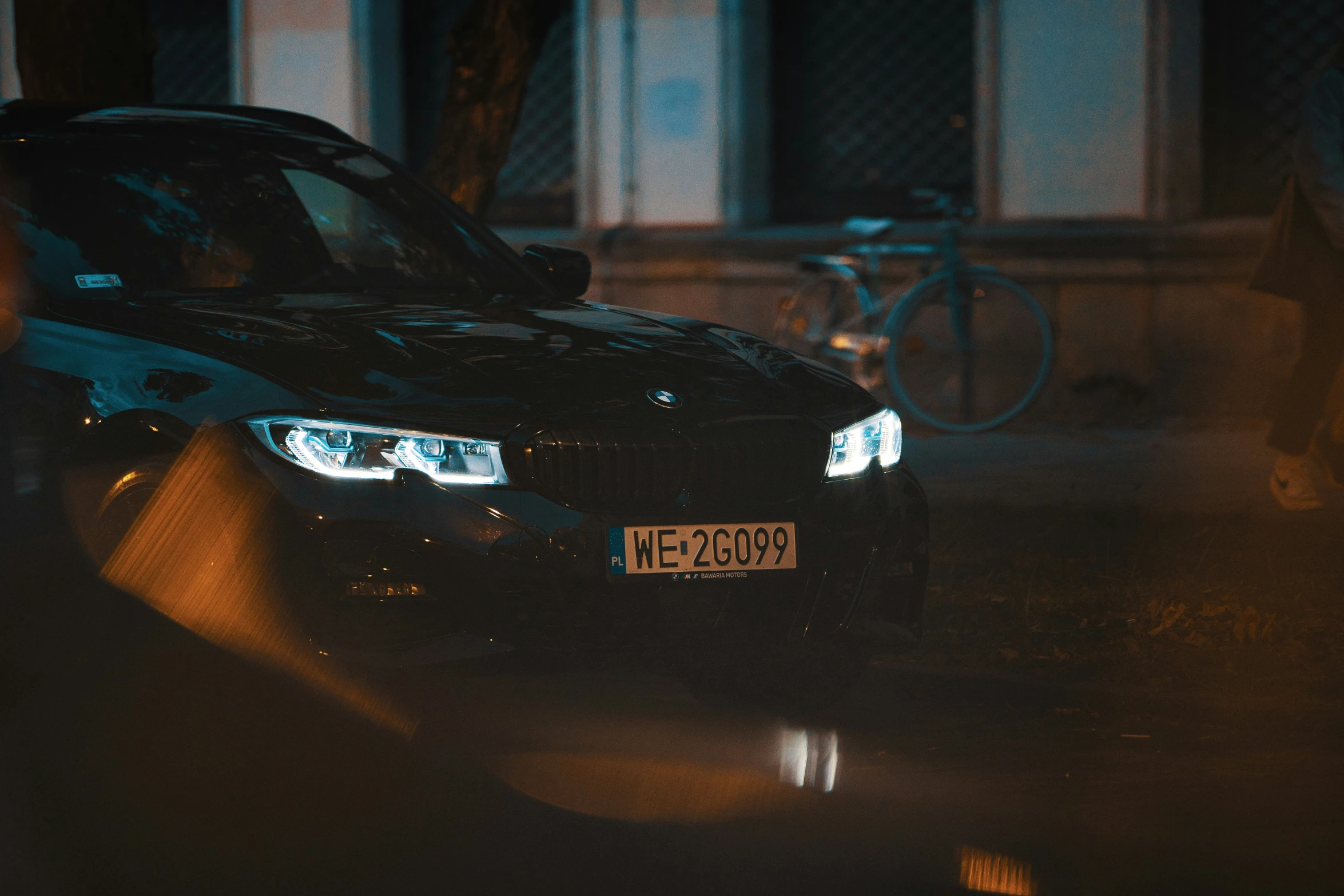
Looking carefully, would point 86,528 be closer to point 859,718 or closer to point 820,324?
point 859,718

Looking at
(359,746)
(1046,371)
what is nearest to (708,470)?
(359,746)

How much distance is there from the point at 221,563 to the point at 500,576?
597 mm

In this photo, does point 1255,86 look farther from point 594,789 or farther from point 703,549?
point 594,789

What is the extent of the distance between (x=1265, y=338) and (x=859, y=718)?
7477 millimetres

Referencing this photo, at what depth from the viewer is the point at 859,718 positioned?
506cm

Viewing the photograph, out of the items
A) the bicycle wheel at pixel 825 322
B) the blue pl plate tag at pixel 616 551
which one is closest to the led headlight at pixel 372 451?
the blue pl plate tag at pixel 616 551

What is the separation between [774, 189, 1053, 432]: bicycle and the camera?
37.4 feet

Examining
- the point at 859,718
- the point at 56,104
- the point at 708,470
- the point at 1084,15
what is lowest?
the point at 859,718

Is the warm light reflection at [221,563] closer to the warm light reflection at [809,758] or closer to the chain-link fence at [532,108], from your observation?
the warm light reflection at [809,758]

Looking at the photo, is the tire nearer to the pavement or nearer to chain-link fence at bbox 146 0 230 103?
the pavement

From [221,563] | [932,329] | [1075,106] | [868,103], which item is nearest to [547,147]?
[868,103]

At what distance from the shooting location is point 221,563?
4.20m

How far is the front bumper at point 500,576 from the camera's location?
13.6ft

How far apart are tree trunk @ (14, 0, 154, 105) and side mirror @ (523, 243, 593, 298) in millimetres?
2918
